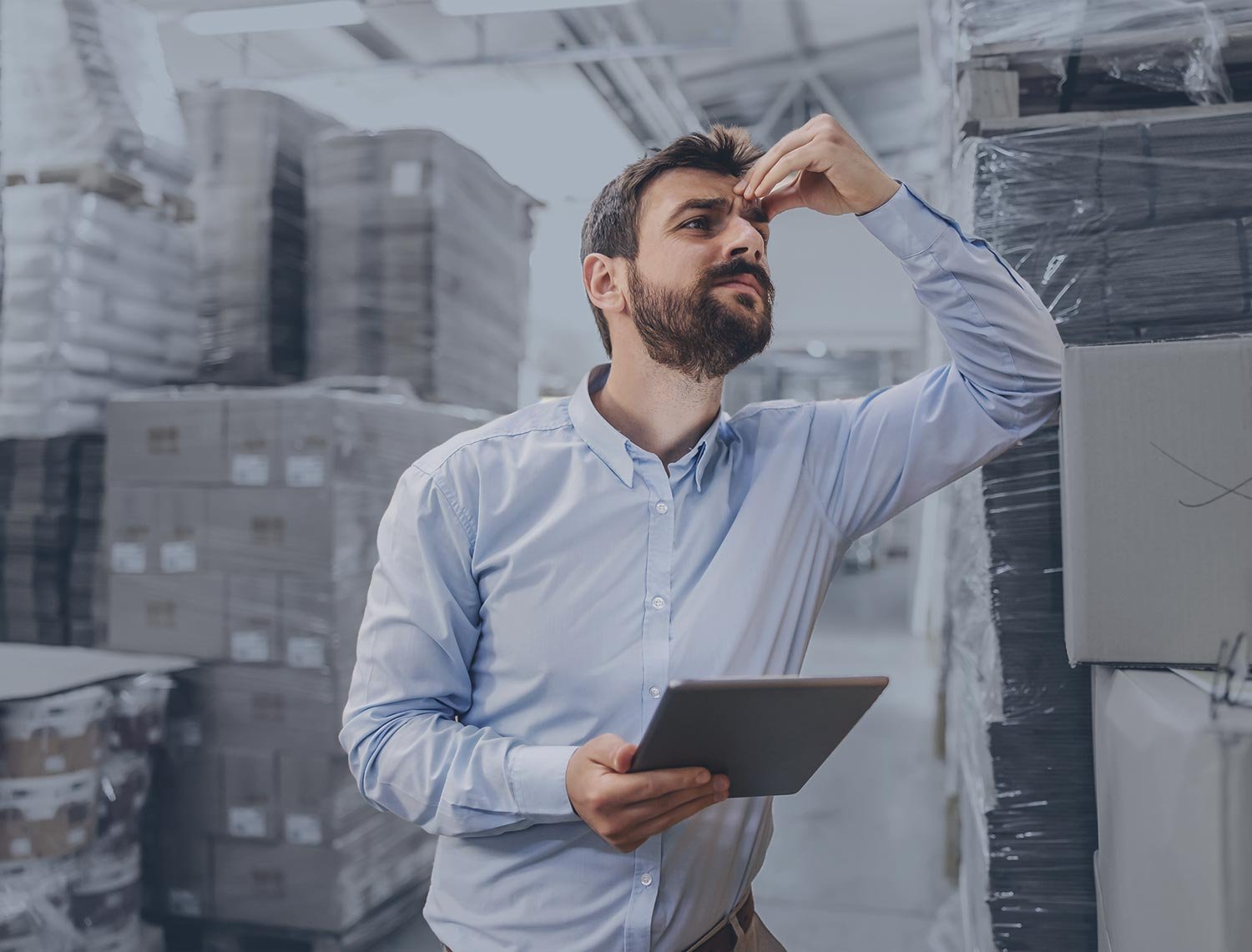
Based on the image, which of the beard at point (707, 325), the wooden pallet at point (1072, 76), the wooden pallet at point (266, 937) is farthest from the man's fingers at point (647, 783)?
the wooden pallet at point (266, 937)

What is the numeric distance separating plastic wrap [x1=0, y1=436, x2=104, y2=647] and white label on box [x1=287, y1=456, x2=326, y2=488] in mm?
762

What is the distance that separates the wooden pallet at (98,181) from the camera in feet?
9.53

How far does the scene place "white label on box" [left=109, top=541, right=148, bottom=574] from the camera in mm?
3025

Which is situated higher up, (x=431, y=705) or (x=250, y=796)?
(x=431, y=705)

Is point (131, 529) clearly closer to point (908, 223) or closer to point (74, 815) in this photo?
point (74, 815)

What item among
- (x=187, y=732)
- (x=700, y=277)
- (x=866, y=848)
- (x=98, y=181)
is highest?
(x=98, y=181)

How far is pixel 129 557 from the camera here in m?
3.03

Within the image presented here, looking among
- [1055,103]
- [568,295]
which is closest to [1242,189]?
[1055,103]

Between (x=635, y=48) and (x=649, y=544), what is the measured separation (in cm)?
492

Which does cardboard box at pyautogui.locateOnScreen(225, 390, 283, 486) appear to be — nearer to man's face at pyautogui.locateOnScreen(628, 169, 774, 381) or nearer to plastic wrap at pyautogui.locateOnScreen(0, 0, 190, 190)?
plastic wrap at pyautogui.locateOnScreen(0, 0, 190, 190)

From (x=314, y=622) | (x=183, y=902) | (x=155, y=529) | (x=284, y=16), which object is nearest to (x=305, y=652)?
(x=314, y=622)

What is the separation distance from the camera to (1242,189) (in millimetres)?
1471

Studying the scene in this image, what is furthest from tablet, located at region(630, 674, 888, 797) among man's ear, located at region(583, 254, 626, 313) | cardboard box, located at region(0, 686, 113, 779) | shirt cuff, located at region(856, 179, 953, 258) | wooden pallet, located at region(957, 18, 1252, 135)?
cardboard box, located at region(0, 686, 113, 779)

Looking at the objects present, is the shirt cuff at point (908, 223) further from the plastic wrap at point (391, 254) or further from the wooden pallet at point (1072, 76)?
the plastic wrap at point (391, 254)
